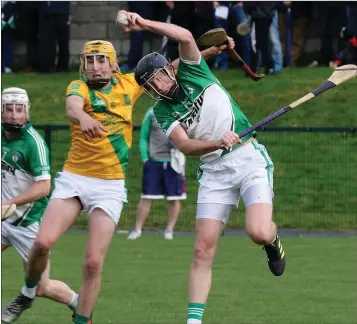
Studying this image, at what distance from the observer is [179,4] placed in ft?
83.1

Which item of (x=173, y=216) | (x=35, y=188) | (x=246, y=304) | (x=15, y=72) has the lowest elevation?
(x=15, y=72)

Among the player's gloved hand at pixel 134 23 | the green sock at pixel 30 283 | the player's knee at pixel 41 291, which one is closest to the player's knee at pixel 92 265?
the green sock at pixel 30 283

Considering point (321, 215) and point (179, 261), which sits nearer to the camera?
point (179, 261)

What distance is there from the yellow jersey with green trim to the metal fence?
28.6 feet

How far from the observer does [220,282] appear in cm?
1397

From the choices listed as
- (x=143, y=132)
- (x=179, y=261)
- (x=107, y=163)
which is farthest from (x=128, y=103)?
(x=143, y=132)

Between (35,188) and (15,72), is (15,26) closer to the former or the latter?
(15,72)

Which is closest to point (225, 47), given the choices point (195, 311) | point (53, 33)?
point (195, 311)

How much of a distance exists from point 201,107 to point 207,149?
16.2 inches

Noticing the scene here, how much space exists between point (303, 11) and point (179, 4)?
238 cm

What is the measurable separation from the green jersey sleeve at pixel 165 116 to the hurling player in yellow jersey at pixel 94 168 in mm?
557

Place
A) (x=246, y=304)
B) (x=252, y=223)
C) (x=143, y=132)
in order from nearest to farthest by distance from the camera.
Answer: (x=252, y=223), (x=246, y=304), (x=143, y=132)

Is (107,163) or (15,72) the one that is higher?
(107,163)

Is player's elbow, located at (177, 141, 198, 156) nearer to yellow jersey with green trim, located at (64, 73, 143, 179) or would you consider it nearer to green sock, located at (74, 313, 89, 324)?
yellow jersey with green trim, located at (64, 73, 143, 179)
